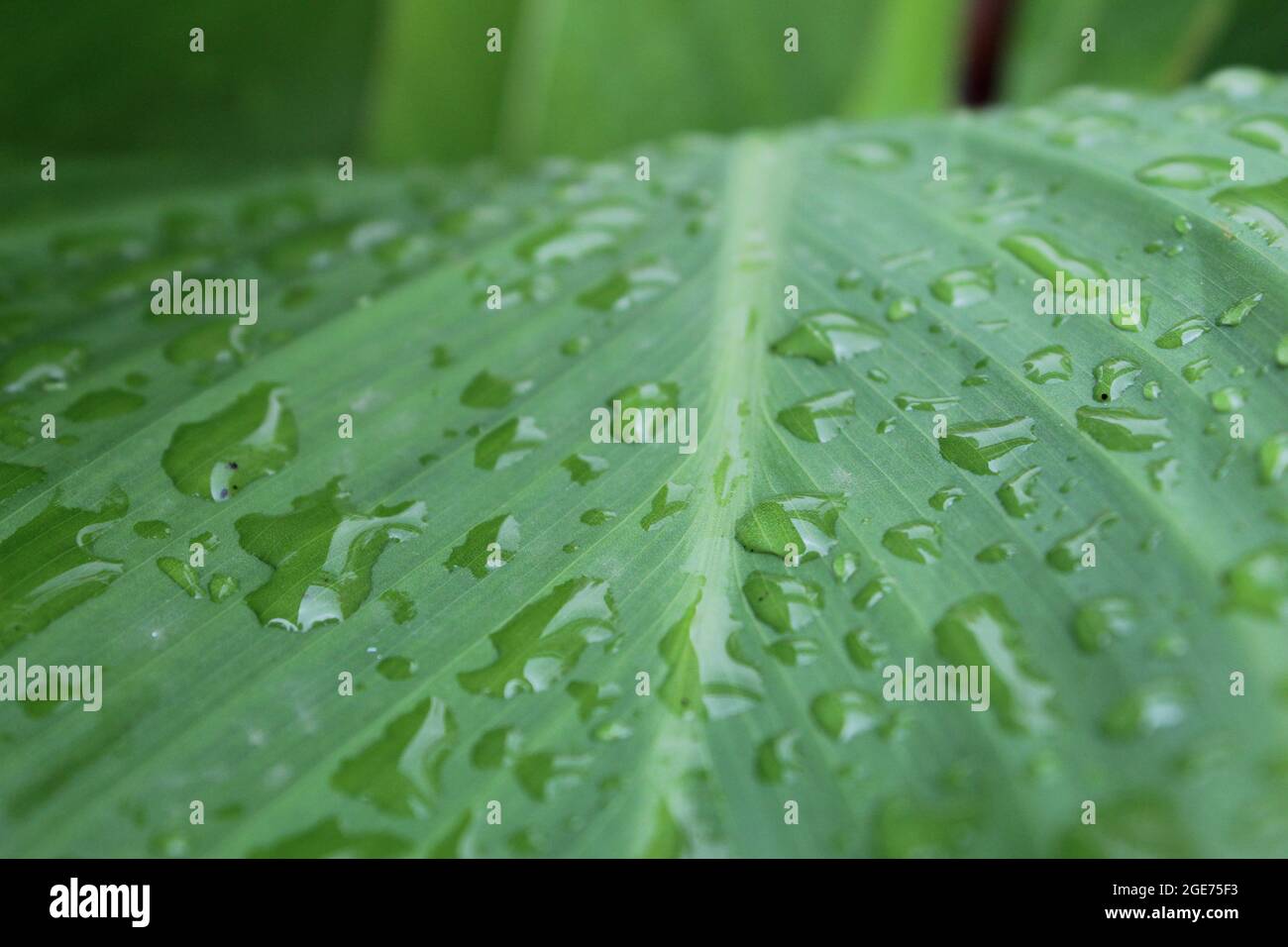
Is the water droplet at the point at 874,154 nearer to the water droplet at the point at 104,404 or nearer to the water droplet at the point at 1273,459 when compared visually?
the water droplet at the point at 1273,459

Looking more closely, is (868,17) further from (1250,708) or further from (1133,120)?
(1250,708)

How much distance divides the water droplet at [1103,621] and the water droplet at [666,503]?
0.88 feet

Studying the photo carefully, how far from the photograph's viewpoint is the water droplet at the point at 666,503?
697 millimetres

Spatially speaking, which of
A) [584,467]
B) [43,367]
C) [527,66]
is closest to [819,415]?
[584,467]

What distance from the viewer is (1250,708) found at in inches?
20.2

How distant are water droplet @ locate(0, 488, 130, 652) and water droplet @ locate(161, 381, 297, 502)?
0.17 ft

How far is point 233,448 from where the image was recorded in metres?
0.78

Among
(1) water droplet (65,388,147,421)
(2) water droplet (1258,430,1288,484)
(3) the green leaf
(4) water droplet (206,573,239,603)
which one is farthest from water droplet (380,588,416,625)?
(2) water droplet (1258,430,1288,484)

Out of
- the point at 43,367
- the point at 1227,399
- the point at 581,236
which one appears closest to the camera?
the point at 1227,399

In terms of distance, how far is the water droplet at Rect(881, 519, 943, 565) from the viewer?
641 mm

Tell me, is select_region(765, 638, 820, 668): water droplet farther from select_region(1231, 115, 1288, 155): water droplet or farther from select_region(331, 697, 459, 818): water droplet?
select_region(1231, 115, 1288, 155): water droplet

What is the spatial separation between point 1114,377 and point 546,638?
448 millimetres

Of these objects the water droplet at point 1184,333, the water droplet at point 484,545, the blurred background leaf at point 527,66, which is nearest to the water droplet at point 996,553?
the water droplet at point 1184,333

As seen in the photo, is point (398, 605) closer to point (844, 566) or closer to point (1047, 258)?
point (844, 566)
